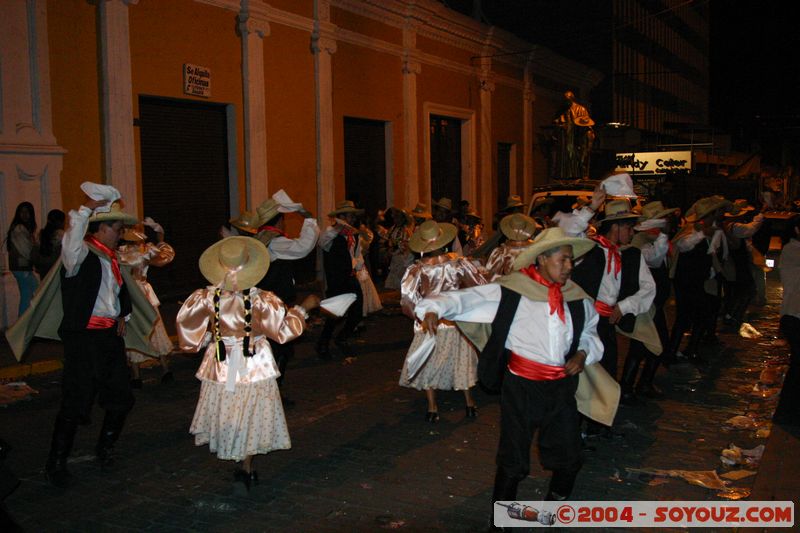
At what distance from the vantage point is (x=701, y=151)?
38500 mm

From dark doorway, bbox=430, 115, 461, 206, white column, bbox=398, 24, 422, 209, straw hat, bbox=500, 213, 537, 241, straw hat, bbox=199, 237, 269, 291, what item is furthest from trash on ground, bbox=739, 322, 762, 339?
dark doorway, bbox=430, 115, 461, 206

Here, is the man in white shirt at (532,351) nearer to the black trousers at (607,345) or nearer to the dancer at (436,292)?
the black trousers at (607,345)

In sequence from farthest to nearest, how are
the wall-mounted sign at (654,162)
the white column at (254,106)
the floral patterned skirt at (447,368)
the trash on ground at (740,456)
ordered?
the wall-mounted sign at (654,162)
the white column at (254,106)
the floral patterned skirt at (447,368)
the trash on ground at (740,456)

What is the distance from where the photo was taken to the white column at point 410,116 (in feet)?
72.0

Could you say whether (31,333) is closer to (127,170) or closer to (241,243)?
(241,243)

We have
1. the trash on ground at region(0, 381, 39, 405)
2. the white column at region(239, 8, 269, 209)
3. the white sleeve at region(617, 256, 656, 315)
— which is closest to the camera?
the white sleeve at region(617, 256, 656, 315)

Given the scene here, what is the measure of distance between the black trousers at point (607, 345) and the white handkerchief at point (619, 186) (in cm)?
129

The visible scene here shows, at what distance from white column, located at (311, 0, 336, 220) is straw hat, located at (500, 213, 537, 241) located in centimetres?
990

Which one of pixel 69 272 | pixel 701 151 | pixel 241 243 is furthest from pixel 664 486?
pixel 701 151

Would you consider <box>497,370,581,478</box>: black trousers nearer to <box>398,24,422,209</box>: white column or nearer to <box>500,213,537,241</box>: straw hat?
<box>500,213,537,241</box>: straw hat

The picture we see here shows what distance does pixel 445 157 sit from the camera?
81.7ft

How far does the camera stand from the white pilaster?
72.0 ft

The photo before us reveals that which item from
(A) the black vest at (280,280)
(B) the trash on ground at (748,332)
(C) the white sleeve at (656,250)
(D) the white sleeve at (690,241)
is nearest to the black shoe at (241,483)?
(A) the black vest at (280,280)

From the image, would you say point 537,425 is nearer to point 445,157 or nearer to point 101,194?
point 101,194
